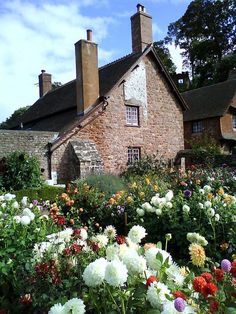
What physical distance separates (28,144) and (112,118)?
15.5 feet

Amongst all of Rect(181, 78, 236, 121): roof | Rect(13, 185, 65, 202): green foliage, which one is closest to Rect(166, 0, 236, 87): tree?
Rect(181, 78, 236, 121): roof

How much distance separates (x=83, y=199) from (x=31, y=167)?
24.0 feet

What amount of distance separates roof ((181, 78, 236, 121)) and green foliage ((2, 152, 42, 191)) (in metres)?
17.2

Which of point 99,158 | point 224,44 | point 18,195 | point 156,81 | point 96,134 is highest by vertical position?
point 224,44

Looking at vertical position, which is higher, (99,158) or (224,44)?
(224,44)

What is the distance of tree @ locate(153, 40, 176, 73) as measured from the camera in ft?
153

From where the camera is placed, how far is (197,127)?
29.7 m

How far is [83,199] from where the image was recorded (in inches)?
325

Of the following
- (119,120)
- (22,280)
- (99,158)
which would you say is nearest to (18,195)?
(99,158)

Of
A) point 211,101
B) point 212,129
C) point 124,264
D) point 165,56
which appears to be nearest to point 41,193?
point 124,264

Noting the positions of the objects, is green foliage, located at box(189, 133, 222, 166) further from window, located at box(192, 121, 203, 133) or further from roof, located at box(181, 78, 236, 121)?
window, located at box(192, 121, 203, 133)

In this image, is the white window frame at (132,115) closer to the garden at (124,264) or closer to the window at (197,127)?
the window at (197,127)

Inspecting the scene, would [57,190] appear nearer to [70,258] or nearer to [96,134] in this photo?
[96,134]

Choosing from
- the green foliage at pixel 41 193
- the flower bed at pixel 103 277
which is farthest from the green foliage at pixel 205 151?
the flower bed at pixel 103 277
